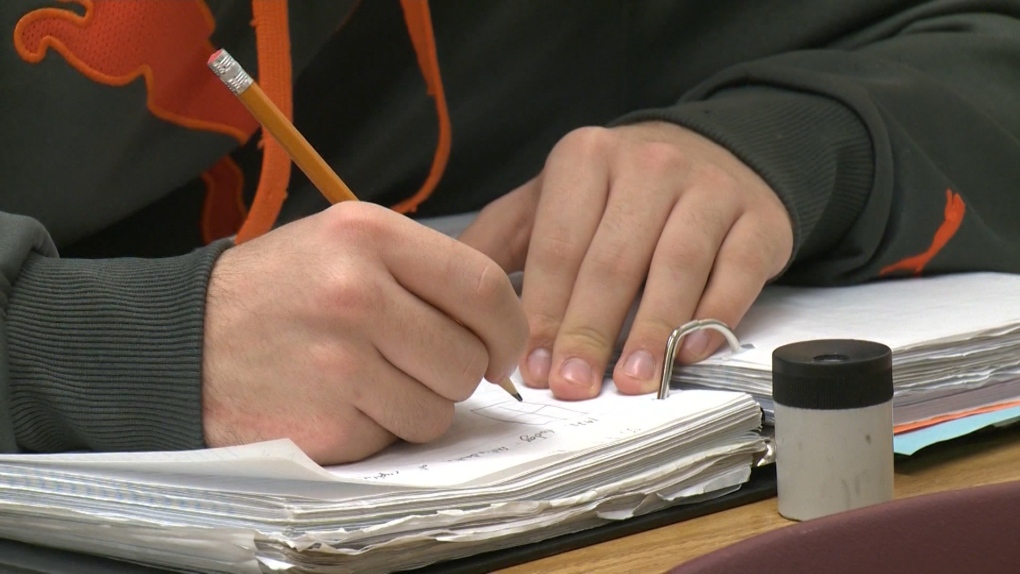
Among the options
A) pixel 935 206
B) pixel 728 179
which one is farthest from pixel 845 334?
pixel 935 206

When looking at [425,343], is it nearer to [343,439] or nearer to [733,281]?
[343,439]

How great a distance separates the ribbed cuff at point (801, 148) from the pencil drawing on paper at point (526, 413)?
268 mm

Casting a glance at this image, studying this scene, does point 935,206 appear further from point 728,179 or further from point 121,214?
point 121,214

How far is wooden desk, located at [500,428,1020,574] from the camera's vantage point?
1.64ft

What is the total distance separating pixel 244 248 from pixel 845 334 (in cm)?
37

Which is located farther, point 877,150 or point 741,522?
point 877,150

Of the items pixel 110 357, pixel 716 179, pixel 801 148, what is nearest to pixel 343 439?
pixel 110 357

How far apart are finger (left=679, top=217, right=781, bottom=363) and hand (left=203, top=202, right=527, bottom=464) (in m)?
0.16

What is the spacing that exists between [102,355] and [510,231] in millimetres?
335

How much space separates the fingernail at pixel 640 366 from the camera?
671mm

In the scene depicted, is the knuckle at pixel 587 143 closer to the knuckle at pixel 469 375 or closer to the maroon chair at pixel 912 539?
the knuckle at pixel 469 375

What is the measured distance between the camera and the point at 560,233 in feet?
2.49

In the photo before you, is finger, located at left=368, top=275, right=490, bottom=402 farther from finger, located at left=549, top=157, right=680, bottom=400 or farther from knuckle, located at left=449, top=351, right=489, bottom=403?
finger, located at left=549, top=157, right=680, bottom=400

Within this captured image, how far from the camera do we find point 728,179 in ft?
2.58
